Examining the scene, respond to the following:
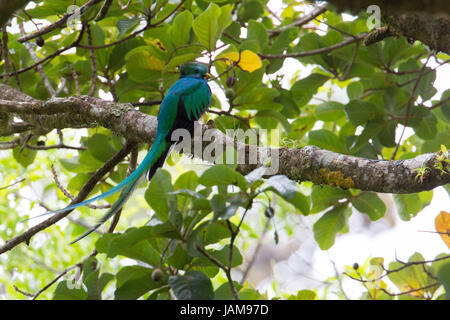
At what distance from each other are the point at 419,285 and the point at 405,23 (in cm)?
183

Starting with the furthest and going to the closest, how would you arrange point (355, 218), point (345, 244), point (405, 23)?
point (355, 218) → point (345, 244) → point (405, 23)

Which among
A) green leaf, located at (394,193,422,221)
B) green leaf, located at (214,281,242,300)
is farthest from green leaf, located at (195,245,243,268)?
green leaf, located at (394,193,422,221)

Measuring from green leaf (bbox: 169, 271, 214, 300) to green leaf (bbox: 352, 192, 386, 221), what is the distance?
1606 millimetres

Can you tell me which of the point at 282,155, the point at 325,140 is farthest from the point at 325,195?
the point at 282,155

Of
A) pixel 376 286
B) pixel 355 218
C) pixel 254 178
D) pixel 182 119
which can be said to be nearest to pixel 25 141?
pixel 182 119

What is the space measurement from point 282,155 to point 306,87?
1.29m

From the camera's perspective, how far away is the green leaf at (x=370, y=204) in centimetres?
313

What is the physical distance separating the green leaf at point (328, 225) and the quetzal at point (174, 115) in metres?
1.04

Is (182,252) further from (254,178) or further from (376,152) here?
(376,152)

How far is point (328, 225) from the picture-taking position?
316 centimetres

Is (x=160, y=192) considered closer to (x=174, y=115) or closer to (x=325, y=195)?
(x=174, y=115)

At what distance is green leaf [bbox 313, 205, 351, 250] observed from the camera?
10.3 feet

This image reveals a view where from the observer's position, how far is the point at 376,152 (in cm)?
326

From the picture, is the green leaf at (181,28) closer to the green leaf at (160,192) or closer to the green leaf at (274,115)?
the green leaf at (274,115)
